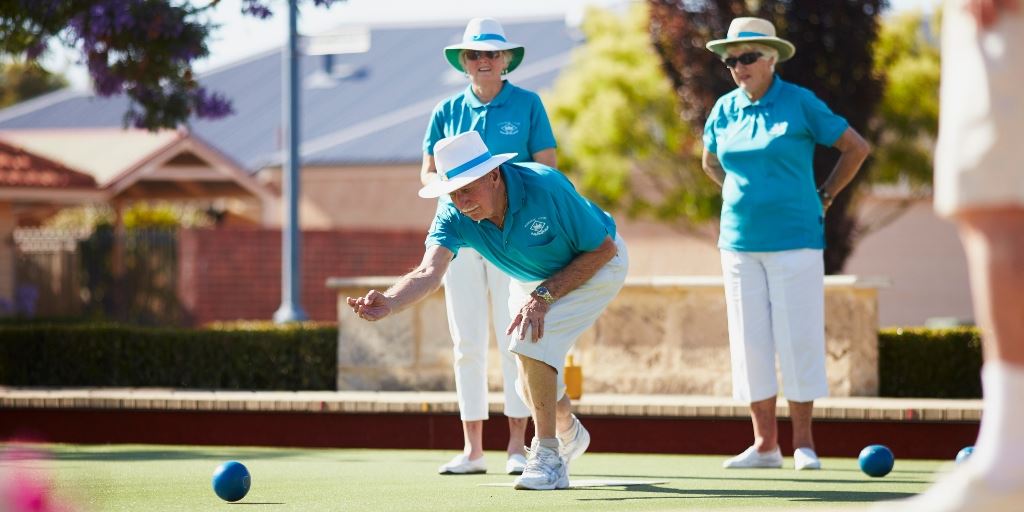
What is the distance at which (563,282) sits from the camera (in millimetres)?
6082

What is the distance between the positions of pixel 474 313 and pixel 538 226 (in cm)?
133

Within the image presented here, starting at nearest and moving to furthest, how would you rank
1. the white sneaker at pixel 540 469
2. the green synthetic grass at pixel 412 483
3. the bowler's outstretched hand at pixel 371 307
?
the bowler's outstretched hand at pixel 371 307 < the green synthetic grass at pixel 412 483 < the white sneaker at pixel 540 469

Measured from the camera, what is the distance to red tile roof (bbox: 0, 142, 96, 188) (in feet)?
72.8

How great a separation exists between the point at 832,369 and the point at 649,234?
72.7 feet

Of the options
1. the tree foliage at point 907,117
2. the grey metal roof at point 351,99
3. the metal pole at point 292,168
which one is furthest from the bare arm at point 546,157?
the grey metal roof at point 351,99

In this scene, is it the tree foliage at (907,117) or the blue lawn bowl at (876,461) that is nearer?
the blue lawn bowl at (876,461)

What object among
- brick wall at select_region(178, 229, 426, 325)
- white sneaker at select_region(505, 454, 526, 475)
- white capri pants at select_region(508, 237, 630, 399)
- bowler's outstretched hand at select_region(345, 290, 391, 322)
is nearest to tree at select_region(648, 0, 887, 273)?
brick wall at select_region(178, 229, 426, 325)

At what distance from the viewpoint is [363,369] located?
11273 mm

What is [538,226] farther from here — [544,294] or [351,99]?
[351,99]

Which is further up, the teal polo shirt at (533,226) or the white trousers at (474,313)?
the teal polo shirt at (533,226)

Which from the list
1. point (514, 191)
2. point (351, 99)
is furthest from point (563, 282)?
point (351, 99)

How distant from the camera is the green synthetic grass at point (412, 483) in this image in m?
5.85

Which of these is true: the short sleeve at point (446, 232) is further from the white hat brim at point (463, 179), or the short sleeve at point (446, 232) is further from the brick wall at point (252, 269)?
the brick wall at point (252, 269)

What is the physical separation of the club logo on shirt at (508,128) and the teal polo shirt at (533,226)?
38.6 inches
